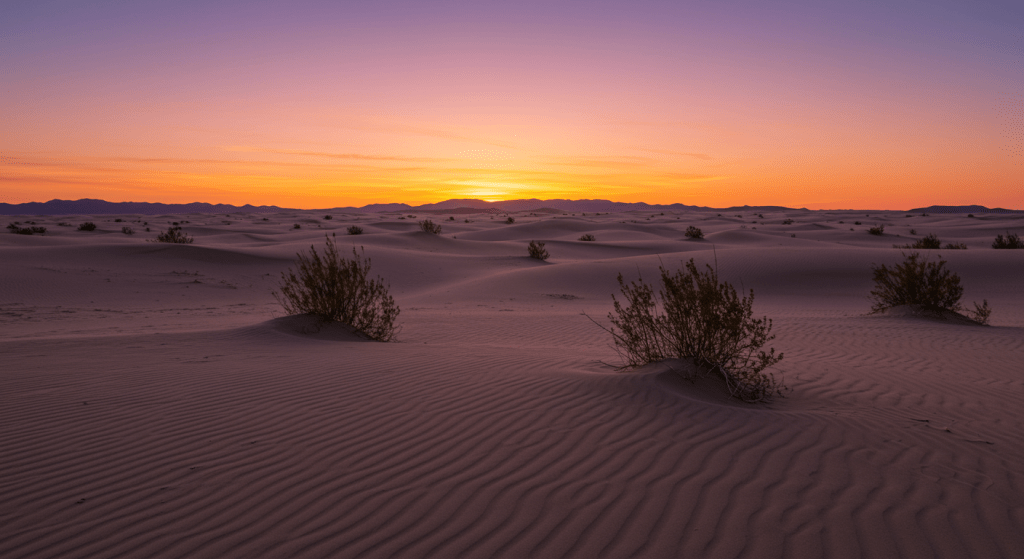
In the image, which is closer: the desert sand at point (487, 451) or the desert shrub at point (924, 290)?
the desert sand at point (487, 451)

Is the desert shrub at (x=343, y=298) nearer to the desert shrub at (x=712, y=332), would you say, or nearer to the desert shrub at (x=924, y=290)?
the desert shrub at (x=712, y=332)

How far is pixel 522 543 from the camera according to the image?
2787 mm

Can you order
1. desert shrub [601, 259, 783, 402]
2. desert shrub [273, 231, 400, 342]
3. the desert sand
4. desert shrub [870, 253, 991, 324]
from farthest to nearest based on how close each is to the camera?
desert shrub [870, 253, 991, 324] → desert shrub [273, 231, 400, 342] → desert shrub [601, 259, 783, 402] → the desert sand

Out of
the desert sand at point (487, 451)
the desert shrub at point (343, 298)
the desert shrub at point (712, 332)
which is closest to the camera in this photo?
the desert sand at point (487, 451)

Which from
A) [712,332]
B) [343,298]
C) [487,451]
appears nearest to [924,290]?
[712,332]

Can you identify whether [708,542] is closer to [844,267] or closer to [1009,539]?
[1009,539]

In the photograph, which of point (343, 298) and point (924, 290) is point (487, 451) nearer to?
point (343, 298)

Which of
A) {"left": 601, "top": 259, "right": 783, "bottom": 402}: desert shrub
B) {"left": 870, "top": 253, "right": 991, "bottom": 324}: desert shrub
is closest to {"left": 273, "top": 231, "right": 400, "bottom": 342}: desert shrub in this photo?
{"left": 601, "top": 259, "right": 783, "bottom": 402}: desert shrub

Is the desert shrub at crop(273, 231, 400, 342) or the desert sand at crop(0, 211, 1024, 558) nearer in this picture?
the desert sand at crop(0, 211, 1024, 558)

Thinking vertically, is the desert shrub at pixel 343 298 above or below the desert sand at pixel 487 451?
above

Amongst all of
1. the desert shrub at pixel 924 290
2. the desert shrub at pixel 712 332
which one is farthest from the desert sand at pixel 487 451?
the desert shrub at pixel 924 290

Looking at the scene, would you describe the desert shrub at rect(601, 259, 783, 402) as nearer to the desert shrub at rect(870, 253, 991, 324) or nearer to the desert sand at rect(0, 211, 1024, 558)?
the desert sand at rect(0, 211, 1024, 558)

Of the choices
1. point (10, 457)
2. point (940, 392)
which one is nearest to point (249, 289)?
point (10, 457)

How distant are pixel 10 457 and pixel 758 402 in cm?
558
